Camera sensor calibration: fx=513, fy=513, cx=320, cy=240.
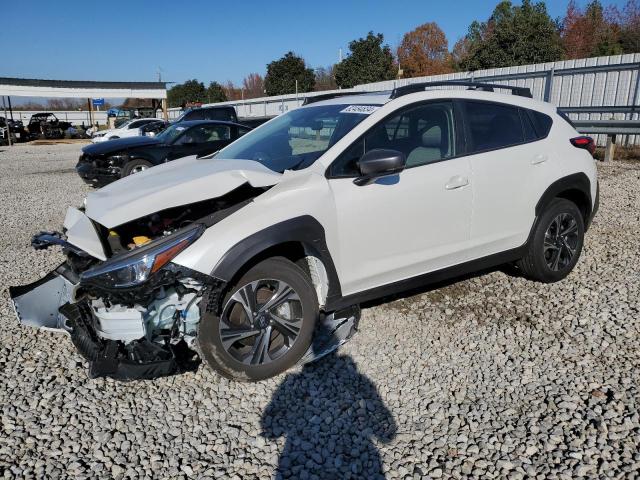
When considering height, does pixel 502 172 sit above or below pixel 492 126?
below

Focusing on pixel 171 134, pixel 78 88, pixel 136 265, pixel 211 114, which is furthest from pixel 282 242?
pixel 78 88

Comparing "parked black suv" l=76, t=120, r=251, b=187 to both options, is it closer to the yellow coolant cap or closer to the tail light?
the tail light

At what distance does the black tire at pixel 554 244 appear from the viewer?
4.54 meters

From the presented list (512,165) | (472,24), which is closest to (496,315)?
(512,165)

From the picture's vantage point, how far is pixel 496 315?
4242mm

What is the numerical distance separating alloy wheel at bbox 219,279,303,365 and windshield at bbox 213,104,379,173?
0.89 m

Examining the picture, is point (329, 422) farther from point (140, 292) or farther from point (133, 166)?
point (133, 166)

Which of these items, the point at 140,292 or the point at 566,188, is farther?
the point at 566,188

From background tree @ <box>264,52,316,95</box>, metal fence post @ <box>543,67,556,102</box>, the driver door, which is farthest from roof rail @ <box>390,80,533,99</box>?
background tree @ <box>264,52,316,95</box>

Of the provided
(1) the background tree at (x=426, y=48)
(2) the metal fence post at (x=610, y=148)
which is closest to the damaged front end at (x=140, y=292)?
(2) the metal fence post at (x=610, y=148)

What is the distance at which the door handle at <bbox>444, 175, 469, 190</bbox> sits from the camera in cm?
382

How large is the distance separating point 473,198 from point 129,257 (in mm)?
2548

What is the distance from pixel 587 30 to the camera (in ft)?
126

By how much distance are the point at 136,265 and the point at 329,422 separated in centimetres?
140
